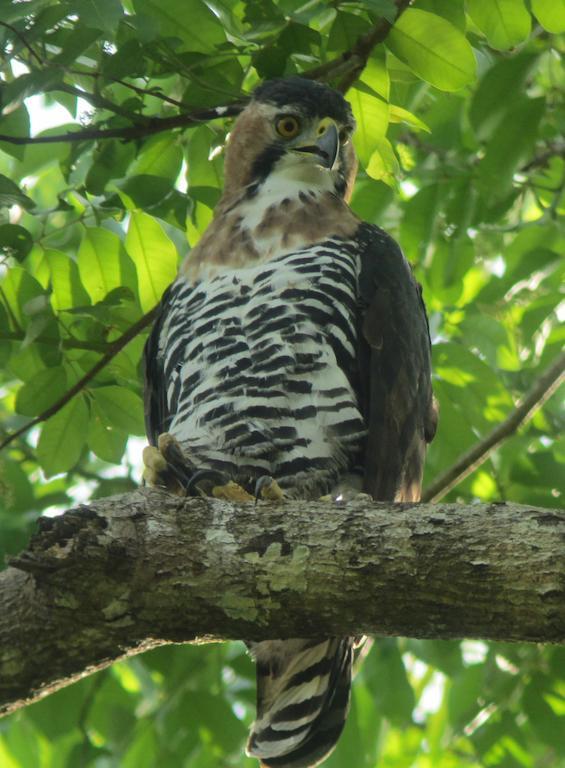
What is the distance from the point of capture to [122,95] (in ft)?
14.3

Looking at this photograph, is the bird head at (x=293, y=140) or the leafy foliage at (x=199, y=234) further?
the bird head at (x=293, y=140)

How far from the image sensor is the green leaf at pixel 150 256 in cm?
414

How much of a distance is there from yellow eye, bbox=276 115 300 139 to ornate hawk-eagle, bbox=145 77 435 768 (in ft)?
0.19

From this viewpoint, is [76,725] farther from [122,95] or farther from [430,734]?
[122,95]

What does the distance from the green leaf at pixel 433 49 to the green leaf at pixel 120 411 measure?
156cm

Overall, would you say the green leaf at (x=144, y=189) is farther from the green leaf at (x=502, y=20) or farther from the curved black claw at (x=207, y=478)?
the green leaf at (x=502, y=20)

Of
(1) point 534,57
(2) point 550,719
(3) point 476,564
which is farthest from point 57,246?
(2) point 550,719

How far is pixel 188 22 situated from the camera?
3705mm

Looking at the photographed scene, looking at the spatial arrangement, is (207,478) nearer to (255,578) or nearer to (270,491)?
(270,491)

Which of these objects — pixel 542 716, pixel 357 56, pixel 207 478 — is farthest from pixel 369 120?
pixel 542 716

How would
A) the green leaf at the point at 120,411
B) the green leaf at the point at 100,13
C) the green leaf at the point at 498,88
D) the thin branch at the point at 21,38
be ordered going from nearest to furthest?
the green leaf at the point at 100,13
the thin branch at the point at 21,38
the green leaf at the point at 498,88
the green leaf at the point at 120,411

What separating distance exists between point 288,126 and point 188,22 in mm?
1074

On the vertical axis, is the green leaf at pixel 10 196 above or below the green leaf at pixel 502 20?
below

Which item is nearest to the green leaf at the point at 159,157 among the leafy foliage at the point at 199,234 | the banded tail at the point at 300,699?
the leafy foliage at the point at 199,234
